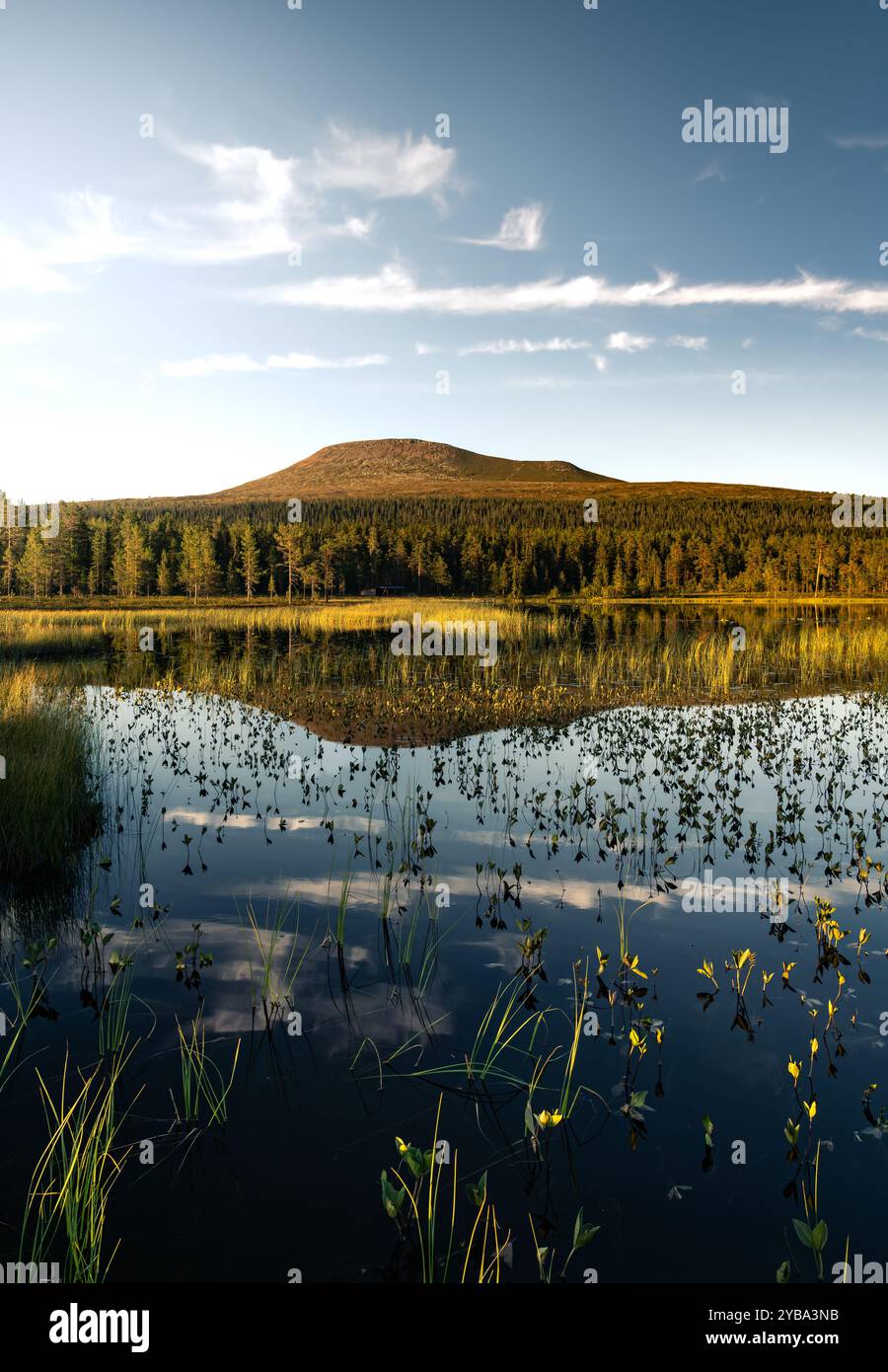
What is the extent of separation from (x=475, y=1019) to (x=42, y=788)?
842 centimetres

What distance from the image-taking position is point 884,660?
30891mm

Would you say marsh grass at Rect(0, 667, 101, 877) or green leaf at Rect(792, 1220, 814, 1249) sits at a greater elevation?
marsh grass at Rect(0, 667, 101, 877)

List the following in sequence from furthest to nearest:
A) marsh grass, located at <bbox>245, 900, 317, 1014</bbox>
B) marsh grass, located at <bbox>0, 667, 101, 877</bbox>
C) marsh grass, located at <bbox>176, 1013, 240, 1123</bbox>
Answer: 1. marsh grass, located at <bbox>0, 667, 101, 877</bbox>
2. marsh grass, located at <bbox>245, 900, 317, 1014</bbox>
3. marsh grass, located at <bbox>176, 1013, 240, 1123</bbox>

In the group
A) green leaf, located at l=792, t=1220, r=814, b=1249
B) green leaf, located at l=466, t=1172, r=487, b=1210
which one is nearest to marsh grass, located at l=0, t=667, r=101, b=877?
green leaf, located at l=466, t=1172, r=487, b=1210

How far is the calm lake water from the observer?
4332 mm

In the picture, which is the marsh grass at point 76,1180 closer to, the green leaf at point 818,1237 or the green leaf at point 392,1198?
the green leaf at point 392,1198

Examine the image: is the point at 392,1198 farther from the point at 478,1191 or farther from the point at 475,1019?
the point at 475,1019

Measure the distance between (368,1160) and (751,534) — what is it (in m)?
194

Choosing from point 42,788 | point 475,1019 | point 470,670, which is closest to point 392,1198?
point 475,1019

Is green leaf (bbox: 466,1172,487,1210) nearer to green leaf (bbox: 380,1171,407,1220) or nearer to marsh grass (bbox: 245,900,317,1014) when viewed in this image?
green leaf (bbox: 380,1171,407,1220)

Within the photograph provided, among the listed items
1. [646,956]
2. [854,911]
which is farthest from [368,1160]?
[854,911]

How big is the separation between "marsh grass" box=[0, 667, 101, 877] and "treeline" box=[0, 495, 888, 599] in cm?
9817

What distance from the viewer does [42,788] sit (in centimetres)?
1165

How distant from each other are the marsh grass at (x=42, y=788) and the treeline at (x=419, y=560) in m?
98.2
